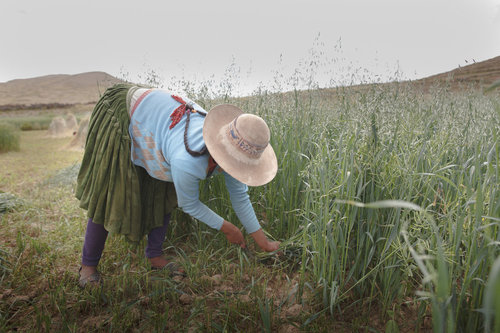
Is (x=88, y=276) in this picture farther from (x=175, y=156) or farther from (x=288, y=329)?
(x=288, y=329)

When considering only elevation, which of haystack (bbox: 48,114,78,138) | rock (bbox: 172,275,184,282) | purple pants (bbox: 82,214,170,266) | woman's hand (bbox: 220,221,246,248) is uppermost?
haystack (bbox: 48,114,78,138)

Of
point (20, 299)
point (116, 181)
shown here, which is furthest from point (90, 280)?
point (116, 181)

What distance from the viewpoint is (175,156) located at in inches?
64.7

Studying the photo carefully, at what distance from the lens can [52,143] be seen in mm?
9617

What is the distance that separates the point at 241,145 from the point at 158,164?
1.85 feet

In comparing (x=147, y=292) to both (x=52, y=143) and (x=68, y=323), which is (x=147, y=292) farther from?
(x=52, y=143)

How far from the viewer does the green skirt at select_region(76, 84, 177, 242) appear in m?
2.00

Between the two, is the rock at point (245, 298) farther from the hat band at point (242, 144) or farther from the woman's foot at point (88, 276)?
the woman's foot at point (88, 276)

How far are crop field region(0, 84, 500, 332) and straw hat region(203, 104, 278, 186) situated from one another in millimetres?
294

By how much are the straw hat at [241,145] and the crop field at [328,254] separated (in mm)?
294

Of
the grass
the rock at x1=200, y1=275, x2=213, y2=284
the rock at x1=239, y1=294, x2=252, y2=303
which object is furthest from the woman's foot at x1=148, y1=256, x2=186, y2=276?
the grass

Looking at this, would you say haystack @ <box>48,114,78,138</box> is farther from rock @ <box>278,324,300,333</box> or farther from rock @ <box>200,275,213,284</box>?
rock @ <box>278,324,300,333</box>

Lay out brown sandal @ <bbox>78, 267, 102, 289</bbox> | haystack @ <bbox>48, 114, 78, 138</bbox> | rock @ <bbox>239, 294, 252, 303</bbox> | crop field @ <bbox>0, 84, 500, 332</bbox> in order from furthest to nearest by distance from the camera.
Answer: haystack @ <bbox>48, 114, 78, 138</bbox> < brown sandal @ <bbox>78, 267, 102, 289</bbox> < rock @ <bbox>239, 294, 252, 303</bbox> < crop field @ <bbox>0, 84, 500, 332</bbox>

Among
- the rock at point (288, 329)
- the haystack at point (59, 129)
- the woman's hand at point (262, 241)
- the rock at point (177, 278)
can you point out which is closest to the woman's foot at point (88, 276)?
the rock at point (177, 278)
